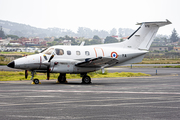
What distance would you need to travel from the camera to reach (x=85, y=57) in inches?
1008

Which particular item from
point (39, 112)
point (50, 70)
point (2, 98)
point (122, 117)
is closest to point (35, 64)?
point (50, 70)

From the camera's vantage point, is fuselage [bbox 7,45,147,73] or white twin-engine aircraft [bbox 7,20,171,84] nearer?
fuselage [bbox 7,45,147,73]

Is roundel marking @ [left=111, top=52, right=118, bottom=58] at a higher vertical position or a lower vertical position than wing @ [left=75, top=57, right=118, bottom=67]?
higher

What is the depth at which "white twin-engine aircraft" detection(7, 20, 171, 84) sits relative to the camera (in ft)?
78.0

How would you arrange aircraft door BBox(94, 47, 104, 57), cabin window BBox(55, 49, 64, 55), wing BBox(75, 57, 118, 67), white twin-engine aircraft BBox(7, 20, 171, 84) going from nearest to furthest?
white twin-engine aircraft BBox(7, 20, 171, 84) → wing BBox(75, 57, 118, 67) → cabin window BBox(55, 49, 64, 55) → aircraft door BBox(94, 47, 104, 57)

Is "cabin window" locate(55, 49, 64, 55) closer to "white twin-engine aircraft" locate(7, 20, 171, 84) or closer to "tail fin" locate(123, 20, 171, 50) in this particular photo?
"white twin-engine aircraft" locate(7, 20, 171, 84)

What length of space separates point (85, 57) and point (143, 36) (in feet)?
22.8

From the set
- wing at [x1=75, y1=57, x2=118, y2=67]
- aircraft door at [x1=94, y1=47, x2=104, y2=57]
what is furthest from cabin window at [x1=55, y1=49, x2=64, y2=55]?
aircraft door at [x1=94, y1=47, x2=104, y2=57]

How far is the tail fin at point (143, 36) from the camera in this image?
28.4m

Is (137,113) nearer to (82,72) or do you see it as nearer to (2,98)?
(2,98)

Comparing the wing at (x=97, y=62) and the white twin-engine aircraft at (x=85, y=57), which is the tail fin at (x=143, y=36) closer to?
the white twin-engine aircraft at (x=85, y=57)

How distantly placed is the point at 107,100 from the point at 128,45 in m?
14.4

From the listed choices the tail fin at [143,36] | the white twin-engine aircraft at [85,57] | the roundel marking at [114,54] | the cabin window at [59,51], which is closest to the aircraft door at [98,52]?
the white twin-engine aircraft at [85,57]

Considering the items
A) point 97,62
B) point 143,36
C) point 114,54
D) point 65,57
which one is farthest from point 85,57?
point 143,36
